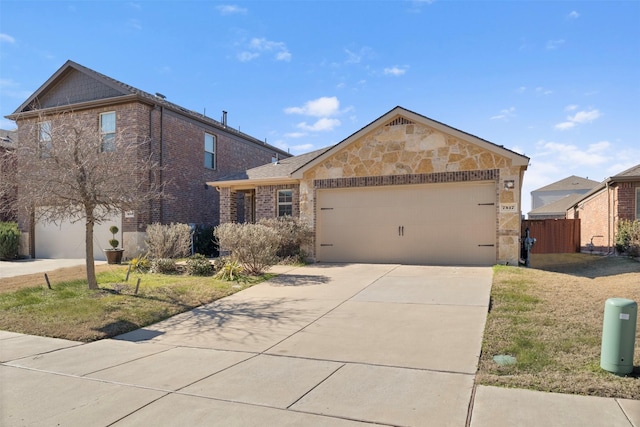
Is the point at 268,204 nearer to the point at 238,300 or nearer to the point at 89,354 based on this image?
the point at 238,300

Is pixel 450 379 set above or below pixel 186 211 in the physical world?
below

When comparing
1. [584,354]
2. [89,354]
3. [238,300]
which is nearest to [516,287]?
[584,354]

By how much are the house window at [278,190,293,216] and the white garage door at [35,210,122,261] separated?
7.38 m

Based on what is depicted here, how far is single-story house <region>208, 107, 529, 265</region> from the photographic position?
41.9ft

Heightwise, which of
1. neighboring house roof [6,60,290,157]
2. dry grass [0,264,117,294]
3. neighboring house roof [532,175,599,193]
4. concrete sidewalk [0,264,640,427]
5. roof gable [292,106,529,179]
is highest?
neighboring house roof [6,60,290,157]

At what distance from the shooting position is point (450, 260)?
1334 centimetres

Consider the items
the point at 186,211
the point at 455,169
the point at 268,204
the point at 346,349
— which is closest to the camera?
the point at 346,349

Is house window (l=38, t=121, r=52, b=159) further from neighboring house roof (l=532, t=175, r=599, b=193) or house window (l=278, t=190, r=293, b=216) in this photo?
neighboring house roof (l=532, t=175, r=599, b=193)

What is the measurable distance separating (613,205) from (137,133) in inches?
760

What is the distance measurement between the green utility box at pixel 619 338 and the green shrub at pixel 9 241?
71.9ft

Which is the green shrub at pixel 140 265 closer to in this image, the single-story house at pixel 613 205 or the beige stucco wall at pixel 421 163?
the beige stucco wall at pixel 421 163

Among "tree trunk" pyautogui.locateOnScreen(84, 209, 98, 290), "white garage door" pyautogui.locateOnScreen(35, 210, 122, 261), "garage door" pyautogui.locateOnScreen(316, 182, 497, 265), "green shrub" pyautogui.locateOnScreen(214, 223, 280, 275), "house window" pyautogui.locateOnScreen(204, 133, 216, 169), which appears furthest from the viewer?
"house window" pyautogui.locateOnScreen(204, 133, 216, 169)

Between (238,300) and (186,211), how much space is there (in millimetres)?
11062

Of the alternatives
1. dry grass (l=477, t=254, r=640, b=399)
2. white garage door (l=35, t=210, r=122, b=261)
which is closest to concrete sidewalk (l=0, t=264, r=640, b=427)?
dry grass (l=477, t=254, r=640, b=399)
